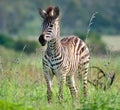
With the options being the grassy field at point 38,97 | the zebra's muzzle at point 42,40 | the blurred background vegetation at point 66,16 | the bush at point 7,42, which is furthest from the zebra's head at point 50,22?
the blurred background vegetation at point 66,16

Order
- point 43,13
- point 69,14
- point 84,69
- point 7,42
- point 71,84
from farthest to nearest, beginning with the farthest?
point 69,14
point 7,42
point 84,69
point 71,84
point 43,13

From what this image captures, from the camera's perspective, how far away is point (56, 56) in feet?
45.3

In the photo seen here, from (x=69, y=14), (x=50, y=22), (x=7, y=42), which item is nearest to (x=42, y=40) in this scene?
(x=50, y=22)

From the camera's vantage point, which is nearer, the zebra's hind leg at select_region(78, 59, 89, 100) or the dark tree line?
the zebra's hind leg at select_region(78, 59, 89, 100)

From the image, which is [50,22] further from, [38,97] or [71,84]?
[71,84]

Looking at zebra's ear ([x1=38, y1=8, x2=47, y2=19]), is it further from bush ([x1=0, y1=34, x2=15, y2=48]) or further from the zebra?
bush ([x1=0, y1=34, x2=15, y2=48])

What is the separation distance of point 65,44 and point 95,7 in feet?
237

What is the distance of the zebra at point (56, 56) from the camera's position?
13.3 m

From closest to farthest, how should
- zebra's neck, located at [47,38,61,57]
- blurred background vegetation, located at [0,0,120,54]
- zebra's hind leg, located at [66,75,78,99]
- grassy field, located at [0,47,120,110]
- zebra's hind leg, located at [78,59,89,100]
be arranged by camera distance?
grassy field, located at [0,47,120,110] → zebra's neck, located at [47,38,61,57] → zebra's hind leg, located at [66,75,78,99] → zebra's hind leg, located at [78,59,89,100] → blurred background vegetation, located at [0,0,120,54]

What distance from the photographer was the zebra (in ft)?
43.7

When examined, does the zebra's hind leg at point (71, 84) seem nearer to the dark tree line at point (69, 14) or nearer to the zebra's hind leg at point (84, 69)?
the zebra's hind leg at point (84, 69)

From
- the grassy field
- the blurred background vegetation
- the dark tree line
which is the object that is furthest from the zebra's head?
the dark tree line

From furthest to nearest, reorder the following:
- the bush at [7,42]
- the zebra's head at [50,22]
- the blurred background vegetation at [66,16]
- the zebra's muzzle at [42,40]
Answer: the blurred background vegetation at [66,16]
the bush at [7,42]
the zebra's head at [50,22]
the zebra's muzzle at [42,40]

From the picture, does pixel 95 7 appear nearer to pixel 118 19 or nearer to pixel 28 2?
pixel 118 19
